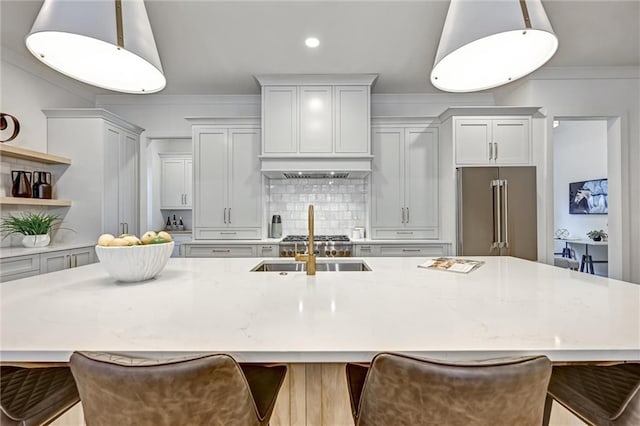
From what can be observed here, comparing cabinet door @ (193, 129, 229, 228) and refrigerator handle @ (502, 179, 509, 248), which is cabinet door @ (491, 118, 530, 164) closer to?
refrigerator handle @ (502, 179, 509, 248)

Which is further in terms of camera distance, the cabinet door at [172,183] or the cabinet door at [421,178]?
the cabinet door at [172,183]

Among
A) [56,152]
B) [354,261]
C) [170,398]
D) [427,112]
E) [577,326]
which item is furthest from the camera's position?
[427,112]

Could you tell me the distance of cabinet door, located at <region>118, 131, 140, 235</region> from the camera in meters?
3.96

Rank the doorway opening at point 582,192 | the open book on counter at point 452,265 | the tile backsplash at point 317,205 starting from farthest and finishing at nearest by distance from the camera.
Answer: the doorway opening at point 582,192
the tile backsplash at point 317,205
the open book on counter at point 452,265

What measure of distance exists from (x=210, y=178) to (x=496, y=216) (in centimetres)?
328

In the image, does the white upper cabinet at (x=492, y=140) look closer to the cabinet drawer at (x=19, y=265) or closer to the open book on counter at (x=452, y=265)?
the open book on counter at (x=452, y=265)

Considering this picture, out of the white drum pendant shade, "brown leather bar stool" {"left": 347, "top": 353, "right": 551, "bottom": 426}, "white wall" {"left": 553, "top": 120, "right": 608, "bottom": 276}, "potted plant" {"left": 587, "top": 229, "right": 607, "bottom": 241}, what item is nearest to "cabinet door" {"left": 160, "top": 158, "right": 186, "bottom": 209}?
the white drum pendant shade

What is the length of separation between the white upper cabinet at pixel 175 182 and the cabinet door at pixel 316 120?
10.5 ft

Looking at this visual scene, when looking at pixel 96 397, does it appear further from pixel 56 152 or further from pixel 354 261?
pixel 56 152

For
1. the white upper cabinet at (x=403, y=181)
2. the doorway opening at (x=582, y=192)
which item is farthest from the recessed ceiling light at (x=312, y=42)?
the doorway opening at (x=582, y=192)

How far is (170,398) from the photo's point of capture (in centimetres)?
66

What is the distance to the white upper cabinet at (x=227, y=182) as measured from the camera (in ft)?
12.9

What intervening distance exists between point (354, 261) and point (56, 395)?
1.60m

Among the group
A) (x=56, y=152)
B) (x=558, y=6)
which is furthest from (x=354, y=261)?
(x=56, y=152)
